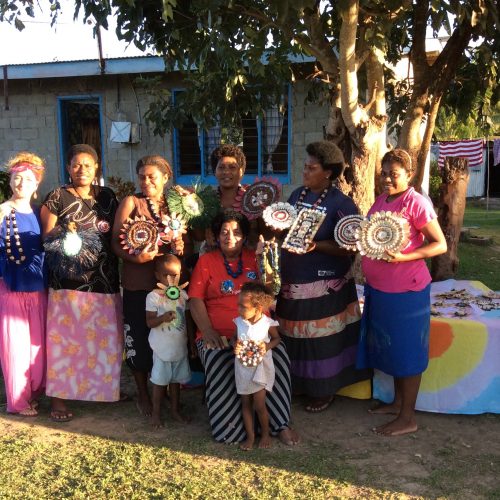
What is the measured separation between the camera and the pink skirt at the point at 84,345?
384 cm

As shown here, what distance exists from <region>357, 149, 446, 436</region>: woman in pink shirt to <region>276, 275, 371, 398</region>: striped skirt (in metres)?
0.21

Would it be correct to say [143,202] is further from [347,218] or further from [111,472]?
[111,472]

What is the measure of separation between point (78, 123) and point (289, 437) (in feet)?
30.4

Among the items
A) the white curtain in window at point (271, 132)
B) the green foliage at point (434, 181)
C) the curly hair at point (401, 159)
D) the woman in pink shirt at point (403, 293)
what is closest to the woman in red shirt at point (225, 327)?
the woman in pink shirt at point (403, 293)

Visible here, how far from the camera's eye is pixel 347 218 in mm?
3564

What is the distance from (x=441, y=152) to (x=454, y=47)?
1570 centimetres

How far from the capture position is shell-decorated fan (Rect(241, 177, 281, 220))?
3.91m

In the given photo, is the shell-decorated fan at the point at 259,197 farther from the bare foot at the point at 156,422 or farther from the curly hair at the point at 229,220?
the bare foot at the point at 156,422

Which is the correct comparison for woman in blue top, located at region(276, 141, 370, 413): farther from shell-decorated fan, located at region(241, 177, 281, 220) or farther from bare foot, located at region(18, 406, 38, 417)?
bare foot, located at region(18, 406, 38, 417)

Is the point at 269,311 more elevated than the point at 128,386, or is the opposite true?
the point at 269,311

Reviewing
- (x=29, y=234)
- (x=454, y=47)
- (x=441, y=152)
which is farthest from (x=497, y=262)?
(x=441, y=152)

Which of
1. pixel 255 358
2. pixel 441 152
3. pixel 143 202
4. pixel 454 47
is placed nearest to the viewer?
pixel 255 358

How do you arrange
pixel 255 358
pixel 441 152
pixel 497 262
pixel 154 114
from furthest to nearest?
1. pixel 441 152
2. pixel 497 262
3. pixel 154 114
4. pixel 255 358

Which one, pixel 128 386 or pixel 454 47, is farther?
pixel 454 47
